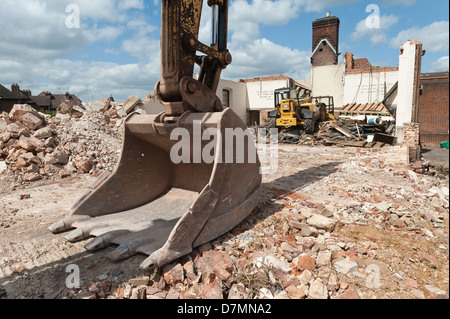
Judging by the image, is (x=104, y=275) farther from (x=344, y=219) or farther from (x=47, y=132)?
(x=47, y=132)

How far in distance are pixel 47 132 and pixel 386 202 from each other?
7338mm

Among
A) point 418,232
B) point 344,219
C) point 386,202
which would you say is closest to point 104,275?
point 344,219

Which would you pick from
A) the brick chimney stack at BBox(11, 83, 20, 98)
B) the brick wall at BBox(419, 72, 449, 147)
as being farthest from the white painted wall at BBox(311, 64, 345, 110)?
the brick chimney stack at BBox(11, 83, 20, 98)

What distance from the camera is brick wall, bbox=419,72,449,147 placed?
18.1 metres

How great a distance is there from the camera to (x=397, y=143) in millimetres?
11195

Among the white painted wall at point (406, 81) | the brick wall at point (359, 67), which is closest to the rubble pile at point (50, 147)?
the white painted wall at point (406, 81)

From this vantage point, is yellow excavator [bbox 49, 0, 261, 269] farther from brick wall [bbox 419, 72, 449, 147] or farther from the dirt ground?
brick wall [bbox 419, 72, 449, 147]

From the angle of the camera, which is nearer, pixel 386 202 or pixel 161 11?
pixel 161 11

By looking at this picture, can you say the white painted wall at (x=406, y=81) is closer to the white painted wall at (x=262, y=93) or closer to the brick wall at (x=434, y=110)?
the brick wall at (x=434, y=110)

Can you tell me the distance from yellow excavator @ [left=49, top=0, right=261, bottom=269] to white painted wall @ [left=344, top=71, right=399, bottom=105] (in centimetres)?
1678

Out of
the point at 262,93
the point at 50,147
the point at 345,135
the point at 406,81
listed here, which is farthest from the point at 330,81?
the point at 50,147

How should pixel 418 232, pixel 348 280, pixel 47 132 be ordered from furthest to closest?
pixel 47 132 < pixel 418 232 < pixel 348 280
